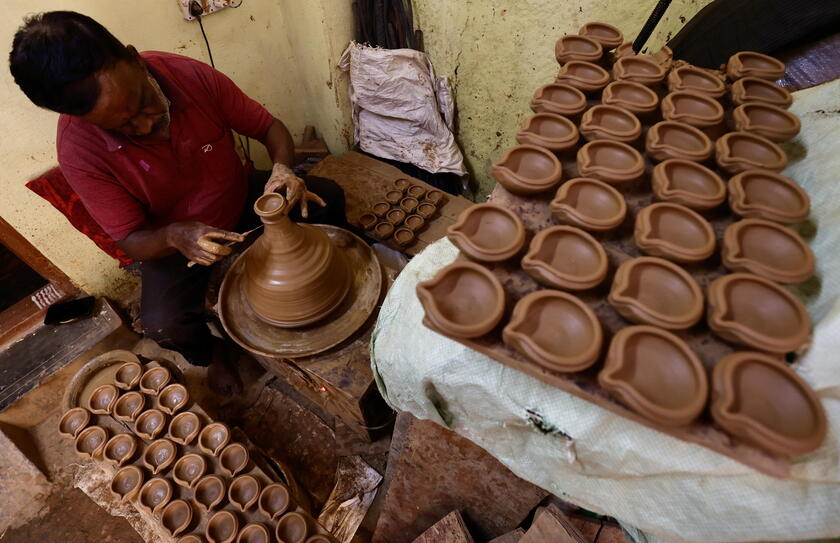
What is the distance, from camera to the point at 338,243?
2.50 m

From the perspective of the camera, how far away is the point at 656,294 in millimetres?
1044

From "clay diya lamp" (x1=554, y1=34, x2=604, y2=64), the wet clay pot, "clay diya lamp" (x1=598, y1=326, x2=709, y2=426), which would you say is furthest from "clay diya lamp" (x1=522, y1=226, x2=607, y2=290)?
the wet clay pot

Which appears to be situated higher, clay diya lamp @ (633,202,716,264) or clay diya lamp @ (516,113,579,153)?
clay diya lamp @ (516,113,579,153)

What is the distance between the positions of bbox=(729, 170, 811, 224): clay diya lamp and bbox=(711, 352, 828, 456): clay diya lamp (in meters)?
0.47

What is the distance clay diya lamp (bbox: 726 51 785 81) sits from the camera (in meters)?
1.61

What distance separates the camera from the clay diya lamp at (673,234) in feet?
3.57

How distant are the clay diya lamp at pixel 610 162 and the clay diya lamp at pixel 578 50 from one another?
→ 0.55 metres

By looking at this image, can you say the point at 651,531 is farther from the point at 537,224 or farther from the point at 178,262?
the point at 178,262

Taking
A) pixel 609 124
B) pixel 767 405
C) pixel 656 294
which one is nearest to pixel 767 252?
pixel 656 294


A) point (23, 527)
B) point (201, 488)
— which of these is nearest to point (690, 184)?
point (201, 488)

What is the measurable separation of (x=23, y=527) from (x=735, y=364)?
3.74 meters

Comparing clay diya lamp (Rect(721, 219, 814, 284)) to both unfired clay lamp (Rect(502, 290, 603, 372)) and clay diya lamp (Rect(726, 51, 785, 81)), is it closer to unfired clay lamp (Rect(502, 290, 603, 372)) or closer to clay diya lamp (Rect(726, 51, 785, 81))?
unfired clay lamp (Rect(502, 290, 603, 372))

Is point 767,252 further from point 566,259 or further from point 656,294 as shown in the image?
point 566,259

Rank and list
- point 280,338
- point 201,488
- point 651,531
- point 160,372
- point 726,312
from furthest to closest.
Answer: point 160,372, point 280,338, point 201,488, point 651,531, point 726,312
